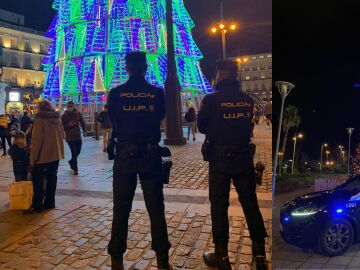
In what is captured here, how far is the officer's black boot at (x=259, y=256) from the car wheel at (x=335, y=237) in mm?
934

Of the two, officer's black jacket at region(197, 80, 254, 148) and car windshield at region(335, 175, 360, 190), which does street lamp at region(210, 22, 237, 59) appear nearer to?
officer's black jacket at region(197, 80, 254, 148)

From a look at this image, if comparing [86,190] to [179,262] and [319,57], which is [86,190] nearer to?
[179,262]

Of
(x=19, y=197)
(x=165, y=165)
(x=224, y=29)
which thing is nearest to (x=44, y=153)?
(x=19, y=197)

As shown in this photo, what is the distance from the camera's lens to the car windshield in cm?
241

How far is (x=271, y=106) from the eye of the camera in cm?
271

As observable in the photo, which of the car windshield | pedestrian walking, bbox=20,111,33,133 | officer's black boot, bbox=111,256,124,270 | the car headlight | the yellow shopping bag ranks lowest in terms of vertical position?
officer's black boot, bbox=111,256,124,270

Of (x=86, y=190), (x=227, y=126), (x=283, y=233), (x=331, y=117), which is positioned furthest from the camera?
(x=86, y=190)

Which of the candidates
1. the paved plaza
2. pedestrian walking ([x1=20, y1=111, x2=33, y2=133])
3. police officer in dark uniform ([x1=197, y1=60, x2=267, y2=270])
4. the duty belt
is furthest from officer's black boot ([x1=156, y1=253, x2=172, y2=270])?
pedestrian walking ([x1=20, y1=111, x2=33, y2=133])

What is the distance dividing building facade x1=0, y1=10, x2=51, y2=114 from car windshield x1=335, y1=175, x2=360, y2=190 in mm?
4026

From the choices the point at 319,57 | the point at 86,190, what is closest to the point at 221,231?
the point at 319,57

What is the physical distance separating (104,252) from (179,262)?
818mm

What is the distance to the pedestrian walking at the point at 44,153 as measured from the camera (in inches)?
209

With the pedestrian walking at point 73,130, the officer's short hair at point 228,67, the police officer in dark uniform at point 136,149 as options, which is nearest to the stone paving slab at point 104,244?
the police officer in dark uniform at point 136,149

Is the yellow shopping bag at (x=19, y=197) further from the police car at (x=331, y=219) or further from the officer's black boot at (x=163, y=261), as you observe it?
Result: the police car at (x=331, y=219)
